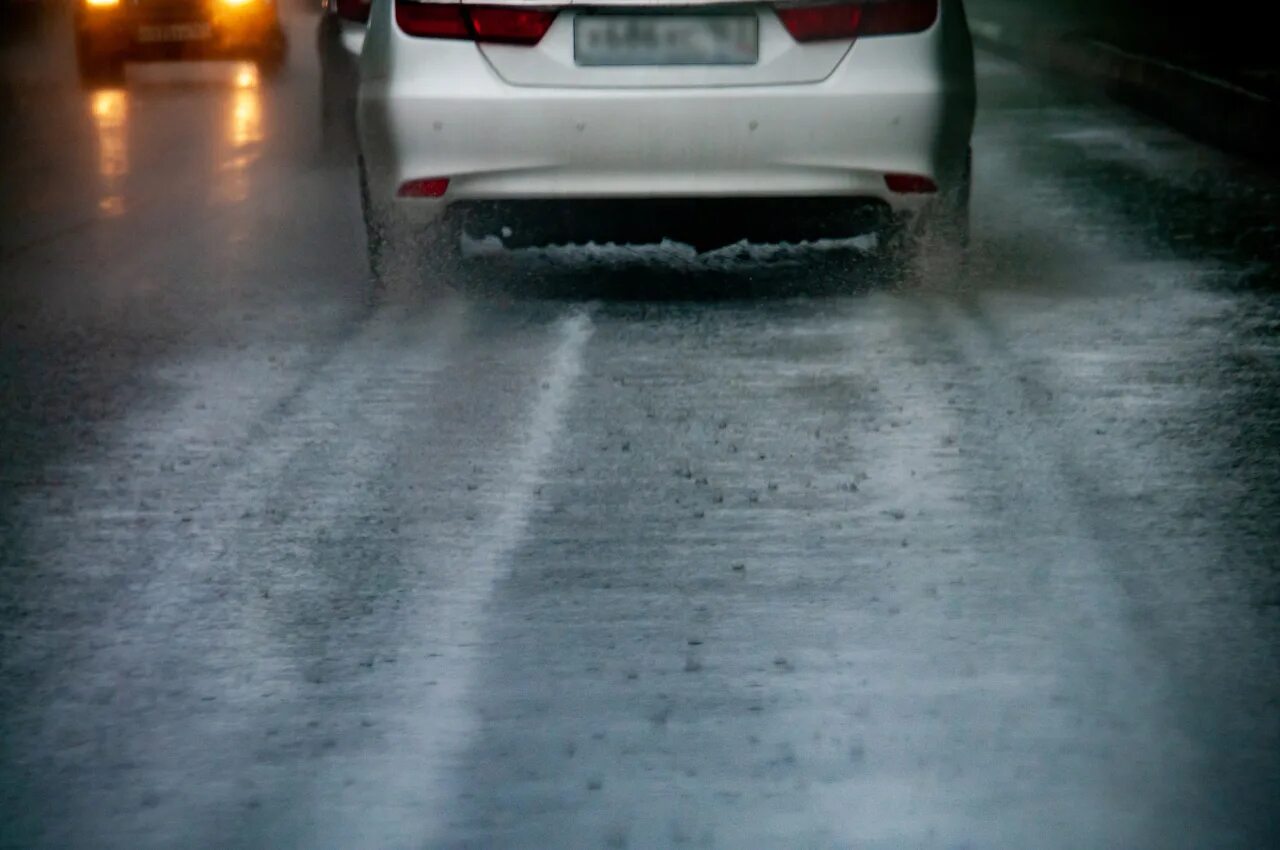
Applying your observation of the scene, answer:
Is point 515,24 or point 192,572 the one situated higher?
point 515,24

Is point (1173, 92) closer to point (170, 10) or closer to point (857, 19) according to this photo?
point (857, 19)

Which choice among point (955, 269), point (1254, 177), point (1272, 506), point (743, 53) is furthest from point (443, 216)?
point (1254, 177)

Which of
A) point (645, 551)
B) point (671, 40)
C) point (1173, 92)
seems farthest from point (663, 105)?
point (1173, 92)

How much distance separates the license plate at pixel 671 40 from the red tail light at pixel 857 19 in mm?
137

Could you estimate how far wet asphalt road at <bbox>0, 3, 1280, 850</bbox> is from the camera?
3482 millimetres

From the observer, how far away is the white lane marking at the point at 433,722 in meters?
3.34

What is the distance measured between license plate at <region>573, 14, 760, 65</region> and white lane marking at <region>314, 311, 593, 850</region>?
207 cm

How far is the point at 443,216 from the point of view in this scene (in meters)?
7.50

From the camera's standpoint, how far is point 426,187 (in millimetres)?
7367

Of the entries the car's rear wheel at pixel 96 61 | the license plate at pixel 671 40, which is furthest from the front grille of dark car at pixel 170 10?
the license plate at pixel 671 40

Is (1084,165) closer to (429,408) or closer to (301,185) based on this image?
(301,185)

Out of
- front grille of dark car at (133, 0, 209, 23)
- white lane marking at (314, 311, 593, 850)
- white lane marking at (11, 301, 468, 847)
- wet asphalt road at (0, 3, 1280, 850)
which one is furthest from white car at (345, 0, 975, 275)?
front grille of dark car at (133, 0, 209, 23)

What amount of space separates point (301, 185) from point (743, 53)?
445 cm

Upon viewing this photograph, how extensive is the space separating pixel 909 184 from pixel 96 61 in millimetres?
15728
